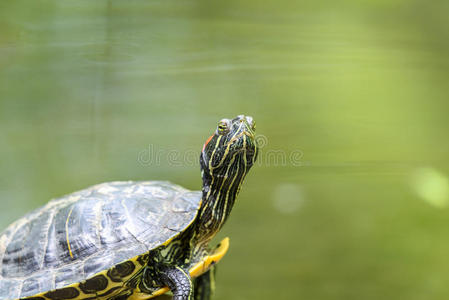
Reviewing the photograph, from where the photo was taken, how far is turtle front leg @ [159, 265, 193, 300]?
52.5 inches

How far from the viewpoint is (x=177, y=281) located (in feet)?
4.47

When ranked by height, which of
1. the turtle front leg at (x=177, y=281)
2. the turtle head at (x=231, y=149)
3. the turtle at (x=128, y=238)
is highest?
the turtle head at (x=231, y=149)

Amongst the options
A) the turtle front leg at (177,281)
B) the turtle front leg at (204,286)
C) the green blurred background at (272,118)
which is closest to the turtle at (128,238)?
the turtle front leg at (177,281)

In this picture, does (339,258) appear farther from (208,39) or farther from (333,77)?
(208,39)

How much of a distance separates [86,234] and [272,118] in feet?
4.90

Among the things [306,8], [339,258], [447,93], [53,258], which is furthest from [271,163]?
[53,258]

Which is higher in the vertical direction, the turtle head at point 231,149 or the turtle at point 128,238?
the turtle head at point 231,149

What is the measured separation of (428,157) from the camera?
8.43ft

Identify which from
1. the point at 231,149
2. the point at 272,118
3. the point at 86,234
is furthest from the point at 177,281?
the point at 272,118

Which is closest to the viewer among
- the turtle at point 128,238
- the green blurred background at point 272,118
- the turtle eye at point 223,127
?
the turtle at point 128,238

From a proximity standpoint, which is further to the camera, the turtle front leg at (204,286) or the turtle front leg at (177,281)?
the turtle front leg at (204,286)

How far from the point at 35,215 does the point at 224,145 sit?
0.94 metres

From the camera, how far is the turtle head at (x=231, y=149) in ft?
4.52

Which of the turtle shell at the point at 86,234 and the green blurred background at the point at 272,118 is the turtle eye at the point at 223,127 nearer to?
the turtle shell at the point at 86,234
